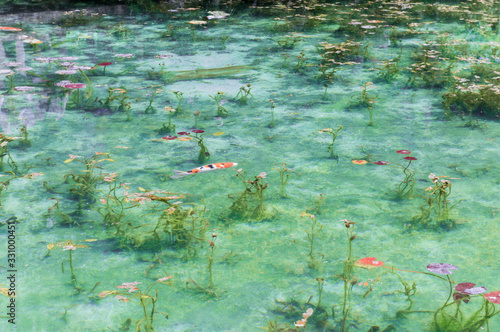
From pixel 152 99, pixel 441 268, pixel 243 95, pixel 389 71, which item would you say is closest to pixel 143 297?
pixel 441 268

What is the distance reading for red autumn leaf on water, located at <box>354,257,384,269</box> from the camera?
98.4 inches

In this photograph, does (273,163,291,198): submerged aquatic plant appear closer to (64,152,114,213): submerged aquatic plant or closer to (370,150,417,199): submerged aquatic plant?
(370,150,417,199): submerged aquatic plant

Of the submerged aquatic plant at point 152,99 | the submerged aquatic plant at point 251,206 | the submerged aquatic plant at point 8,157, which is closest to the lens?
the submerged aquatic plant at point 251,206

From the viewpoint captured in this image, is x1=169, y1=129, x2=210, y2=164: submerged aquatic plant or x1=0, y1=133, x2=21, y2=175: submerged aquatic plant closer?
x1=0, y1=133, x2=21, y2=175: submerged aquatic plant

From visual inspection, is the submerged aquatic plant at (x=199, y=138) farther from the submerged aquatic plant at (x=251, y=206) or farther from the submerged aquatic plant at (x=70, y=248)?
the submerged aquatic plant at (x=70, y=248)

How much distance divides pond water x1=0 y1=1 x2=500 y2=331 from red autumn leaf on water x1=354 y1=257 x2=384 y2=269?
0.4 inches

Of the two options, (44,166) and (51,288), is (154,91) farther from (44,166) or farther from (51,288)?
(51,288)

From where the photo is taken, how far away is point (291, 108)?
488 centimetres

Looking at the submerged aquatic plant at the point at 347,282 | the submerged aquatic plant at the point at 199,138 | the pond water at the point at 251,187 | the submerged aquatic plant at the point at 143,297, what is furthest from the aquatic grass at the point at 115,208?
the submerged aquatic plant at the point at 347,282

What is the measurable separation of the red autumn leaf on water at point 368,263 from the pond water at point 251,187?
0.04 feet

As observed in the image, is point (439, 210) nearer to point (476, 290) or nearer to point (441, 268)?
point (441, 268)

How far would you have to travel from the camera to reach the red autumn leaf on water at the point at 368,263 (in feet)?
8.20

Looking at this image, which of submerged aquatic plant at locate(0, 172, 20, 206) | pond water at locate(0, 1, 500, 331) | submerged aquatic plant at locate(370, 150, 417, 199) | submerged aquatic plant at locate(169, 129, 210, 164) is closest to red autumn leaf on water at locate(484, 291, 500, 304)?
pond water at locate(0, 1, 500, 331)

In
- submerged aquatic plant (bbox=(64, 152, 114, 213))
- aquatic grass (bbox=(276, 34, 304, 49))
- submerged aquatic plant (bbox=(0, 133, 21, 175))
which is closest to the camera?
submerged aquatic plant (bbox=(64, 152, 114, 213))
